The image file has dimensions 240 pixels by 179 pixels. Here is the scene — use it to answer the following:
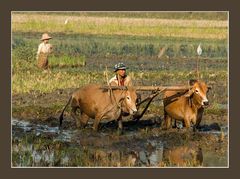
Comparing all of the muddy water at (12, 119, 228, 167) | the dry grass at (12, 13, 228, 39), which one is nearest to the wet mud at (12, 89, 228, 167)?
the muddy water at (12, 119, 228, 167)

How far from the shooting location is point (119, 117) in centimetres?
1581

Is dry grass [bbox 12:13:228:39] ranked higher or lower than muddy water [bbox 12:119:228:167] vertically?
higher

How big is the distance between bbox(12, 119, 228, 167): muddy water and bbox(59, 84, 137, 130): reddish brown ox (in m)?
0.37

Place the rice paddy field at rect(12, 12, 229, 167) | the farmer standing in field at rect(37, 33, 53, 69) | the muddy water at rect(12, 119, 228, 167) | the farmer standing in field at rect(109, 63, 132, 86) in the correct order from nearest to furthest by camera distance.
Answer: the muddy water at rect(12, 119, 228, 167) → the rice paddy field at rect(12, 12, 229, 167) → the farmer standing in field at rect(109, 63, 132, 86) → the farmer standing in field at rect(37, 33, 53, 69)

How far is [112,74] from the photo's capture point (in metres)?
24.5

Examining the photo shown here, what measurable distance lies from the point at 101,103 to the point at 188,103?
197 cm

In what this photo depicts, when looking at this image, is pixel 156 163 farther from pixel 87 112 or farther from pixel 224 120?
pixel 224 120

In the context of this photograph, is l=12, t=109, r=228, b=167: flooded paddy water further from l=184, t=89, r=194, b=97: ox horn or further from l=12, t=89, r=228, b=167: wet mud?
l=184, t=89, r=194, b=97: ox horn

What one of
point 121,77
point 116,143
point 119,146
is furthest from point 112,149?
point 121,77

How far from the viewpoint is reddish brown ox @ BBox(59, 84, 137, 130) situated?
50.5 ft

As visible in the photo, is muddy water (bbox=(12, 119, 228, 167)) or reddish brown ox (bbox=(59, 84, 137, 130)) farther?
reddish brown ox (bbox=(59, 84, 137, 130))

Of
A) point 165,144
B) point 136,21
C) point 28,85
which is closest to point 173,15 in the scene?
point 136,21

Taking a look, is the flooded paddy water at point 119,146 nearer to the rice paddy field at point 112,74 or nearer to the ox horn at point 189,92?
the rice paddy field at point 112,74

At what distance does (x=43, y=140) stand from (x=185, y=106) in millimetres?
3269
